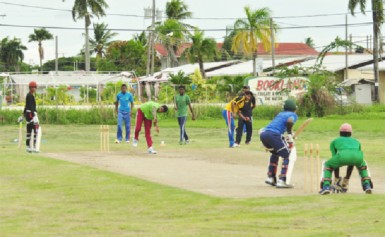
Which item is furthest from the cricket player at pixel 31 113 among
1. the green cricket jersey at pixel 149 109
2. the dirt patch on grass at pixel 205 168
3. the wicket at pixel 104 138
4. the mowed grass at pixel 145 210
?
the mowed grass at pixel 145 210

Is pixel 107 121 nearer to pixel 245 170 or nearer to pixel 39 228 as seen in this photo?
pixel 245 170

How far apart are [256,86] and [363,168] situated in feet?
116

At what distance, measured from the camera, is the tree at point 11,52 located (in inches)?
5182

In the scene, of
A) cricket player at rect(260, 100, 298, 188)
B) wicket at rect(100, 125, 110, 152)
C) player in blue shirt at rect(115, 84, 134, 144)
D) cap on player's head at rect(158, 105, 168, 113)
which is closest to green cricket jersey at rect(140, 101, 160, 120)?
cap on player's head at rect(158, 105, 168, 113)

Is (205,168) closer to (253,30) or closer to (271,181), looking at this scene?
(271,181)

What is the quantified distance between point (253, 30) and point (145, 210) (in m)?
64.6

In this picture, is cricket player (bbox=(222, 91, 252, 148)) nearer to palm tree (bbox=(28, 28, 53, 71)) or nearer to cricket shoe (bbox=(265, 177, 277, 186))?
cricket shoe (bbox=(265, 177, 277, 186))

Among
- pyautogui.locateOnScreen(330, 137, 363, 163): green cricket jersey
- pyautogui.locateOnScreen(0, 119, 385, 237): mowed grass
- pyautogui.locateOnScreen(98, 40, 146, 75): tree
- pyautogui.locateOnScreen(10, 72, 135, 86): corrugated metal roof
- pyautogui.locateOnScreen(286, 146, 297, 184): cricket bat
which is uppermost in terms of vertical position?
pyautogui.locateOnScreen(98, 40, 146, 75): tree

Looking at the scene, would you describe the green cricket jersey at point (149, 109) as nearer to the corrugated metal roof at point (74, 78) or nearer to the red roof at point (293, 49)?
the corrugated metal roof at point (74, 78)

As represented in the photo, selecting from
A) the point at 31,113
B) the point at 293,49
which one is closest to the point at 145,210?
the point at 31,113

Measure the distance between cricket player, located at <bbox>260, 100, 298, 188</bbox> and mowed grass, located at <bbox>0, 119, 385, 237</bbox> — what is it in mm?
1861

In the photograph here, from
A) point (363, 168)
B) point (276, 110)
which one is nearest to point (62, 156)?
point (363, 168)

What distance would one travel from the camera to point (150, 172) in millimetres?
18438

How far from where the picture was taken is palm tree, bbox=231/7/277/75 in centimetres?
7544
